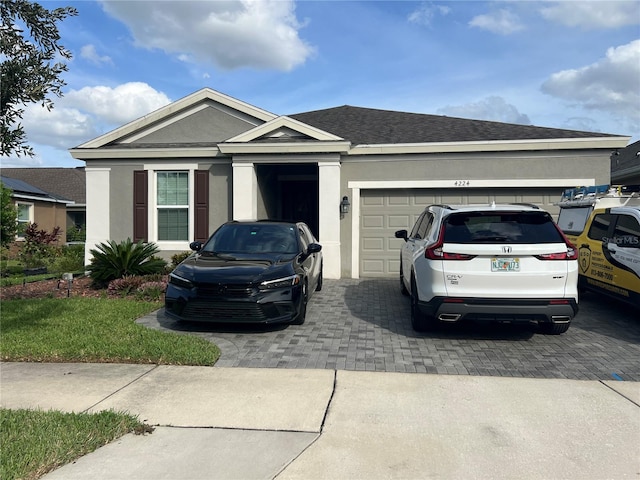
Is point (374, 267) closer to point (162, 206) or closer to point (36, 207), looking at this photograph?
point (162, 206)

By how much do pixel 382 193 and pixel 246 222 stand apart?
188 inches

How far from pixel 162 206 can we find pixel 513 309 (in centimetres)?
980

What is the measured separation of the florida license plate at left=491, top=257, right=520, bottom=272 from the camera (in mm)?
5609

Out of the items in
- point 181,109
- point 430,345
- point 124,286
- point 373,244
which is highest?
point 181,109

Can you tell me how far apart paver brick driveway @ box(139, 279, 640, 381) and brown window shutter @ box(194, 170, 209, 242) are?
4.64m

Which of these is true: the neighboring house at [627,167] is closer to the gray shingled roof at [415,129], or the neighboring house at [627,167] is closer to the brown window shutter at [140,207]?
the gray shingled roof at [415,129]

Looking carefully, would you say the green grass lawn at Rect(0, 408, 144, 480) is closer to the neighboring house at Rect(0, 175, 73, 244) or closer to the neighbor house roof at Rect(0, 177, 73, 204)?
the neighboring house at Rect(0, 175, 73, 244)

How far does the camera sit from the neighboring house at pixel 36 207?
71.7ft

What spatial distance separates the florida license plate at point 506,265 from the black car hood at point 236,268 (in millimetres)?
2835

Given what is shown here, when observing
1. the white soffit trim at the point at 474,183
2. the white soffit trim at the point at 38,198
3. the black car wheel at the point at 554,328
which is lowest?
the black car wheel at the point at 554,328

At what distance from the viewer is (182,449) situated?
3.35 meters

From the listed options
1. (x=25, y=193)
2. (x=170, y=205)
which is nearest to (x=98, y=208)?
(x=170, y=205)

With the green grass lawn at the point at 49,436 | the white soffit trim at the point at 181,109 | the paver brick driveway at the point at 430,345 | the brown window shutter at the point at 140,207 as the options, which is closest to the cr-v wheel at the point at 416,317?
the paver brick driveway at the point at 430,345

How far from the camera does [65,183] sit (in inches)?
1195
